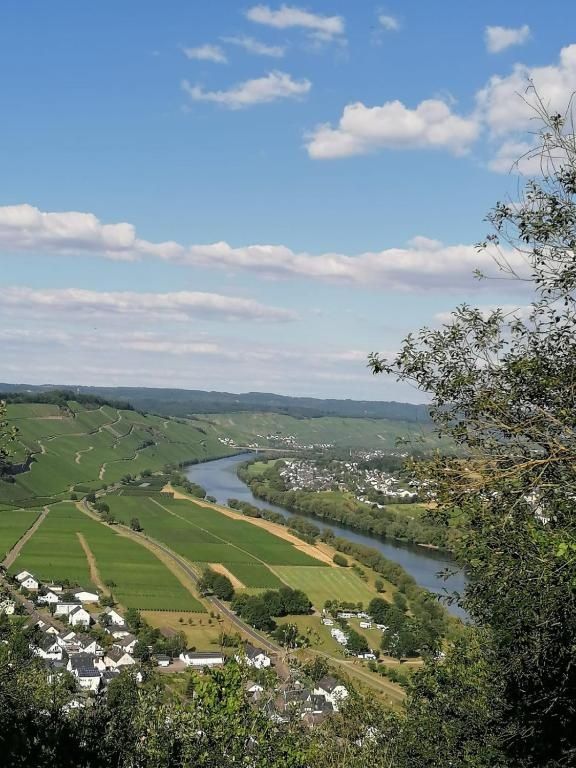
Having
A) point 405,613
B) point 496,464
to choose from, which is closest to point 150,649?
point 405,613

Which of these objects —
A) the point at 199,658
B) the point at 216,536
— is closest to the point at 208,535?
the point at 216,536

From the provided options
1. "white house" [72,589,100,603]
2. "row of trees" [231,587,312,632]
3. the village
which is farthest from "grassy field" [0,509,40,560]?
"row of trees" [231,587,312,632]

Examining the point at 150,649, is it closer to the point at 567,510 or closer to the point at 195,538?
the point at 195,538

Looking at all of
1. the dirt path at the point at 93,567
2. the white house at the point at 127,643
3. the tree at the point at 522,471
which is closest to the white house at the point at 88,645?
the white house at the point at 127,643

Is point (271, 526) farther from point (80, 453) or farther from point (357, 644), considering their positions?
point (80, 453)

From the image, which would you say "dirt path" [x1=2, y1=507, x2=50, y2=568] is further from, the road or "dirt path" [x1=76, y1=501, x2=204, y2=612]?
the road

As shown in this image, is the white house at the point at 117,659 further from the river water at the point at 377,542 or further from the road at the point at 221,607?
the river water at the point at 377,542
